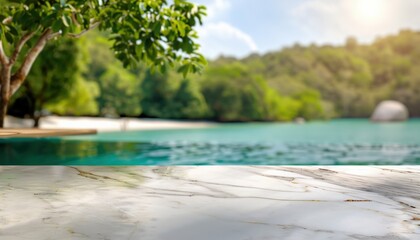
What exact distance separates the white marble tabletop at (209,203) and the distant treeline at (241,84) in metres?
3.13

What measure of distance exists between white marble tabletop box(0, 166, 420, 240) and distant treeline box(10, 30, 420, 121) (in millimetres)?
3126

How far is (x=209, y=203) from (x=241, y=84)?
5386cm

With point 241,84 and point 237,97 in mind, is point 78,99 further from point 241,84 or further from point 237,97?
point 241,84

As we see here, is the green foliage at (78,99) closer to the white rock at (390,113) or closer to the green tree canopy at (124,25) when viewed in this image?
the green tree canopy at (124,25)

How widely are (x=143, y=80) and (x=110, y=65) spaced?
617 centimetres

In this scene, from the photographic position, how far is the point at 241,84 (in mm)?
56844

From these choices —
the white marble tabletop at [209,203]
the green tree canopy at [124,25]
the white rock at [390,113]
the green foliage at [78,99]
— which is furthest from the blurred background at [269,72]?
the white marble tabletop at [209,203]

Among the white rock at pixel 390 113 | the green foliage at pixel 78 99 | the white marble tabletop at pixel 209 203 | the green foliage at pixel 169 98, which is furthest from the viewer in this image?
the white rock at pixel 390 113

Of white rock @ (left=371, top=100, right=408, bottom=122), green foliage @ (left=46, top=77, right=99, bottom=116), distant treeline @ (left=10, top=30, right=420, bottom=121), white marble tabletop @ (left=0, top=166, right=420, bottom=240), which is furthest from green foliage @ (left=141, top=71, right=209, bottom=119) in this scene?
white marble tabletop @ (left=0, top=166, right=420, bottom=240)

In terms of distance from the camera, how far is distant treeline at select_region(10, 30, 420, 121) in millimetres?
24219

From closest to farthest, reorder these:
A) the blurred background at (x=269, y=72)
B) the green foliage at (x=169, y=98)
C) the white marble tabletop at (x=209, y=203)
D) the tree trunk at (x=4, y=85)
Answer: the white marble tabletop at (x=209, y=203)
the tree trunk at (x=4, y=85)
the blurred background at (x=269, y=72)
the green foliage at (x=169, y=98)

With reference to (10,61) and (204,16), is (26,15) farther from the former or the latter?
(204,16)

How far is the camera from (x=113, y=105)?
145 feet

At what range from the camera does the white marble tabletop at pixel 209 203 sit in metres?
2.74
